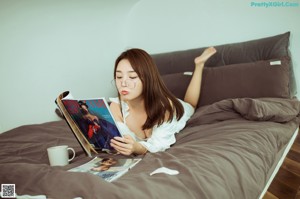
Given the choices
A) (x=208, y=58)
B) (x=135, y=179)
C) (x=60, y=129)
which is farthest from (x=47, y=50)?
(x=135, y=179)

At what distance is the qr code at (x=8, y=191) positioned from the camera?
2.50ft

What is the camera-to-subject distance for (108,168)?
0.99 m

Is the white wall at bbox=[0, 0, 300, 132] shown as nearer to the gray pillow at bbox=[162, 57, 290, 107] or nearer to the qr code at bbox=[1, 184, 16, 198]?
the gray pillow at bbox=[162, 57, 290, 107]

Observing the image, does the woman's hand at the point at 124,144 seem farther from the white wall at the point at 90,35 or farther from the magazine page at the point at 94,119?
the white wall at the point at 90,35

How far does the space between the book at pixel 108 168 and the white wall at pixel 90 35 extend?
141 centimetres

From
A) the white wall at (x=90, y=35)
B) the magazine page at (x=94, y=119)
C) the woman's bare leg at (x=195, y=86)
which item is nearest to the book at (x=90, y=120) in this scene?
the magazine page at (x=94, y=119)

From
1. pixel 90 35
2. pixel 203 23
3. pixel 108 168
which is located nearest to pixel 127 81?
pixel 108 168

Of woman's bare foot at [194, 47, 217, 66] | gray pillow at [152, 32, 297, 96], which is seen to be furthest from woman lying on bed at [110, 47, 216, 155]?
gray pillow at [152, 32, 297, 96]

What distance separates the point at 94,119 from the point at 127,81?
0.22 m

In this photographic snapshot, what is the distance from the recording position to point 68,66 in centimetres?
251

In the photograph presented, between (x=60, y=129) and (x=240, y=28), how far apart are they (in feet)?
4.79

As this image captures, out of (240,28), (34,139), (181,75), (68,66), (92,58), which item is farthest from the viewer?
(92,58)

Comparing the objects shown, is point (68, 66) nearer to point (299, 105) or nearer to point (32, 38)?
point (32, 38)

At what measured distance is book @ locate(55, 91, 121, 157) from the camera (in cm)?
105
